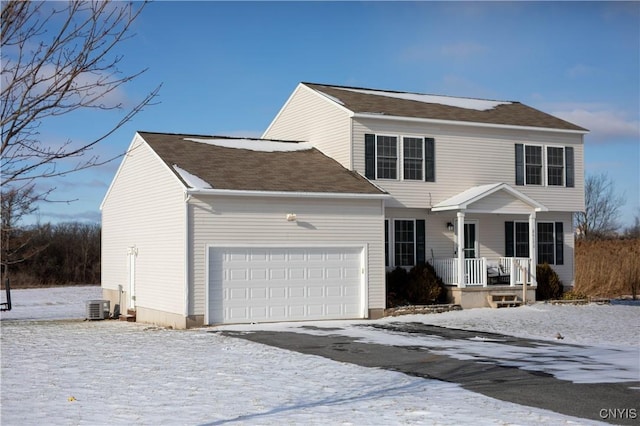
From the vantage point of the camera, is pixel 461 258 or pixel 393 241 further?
pixel 393 241

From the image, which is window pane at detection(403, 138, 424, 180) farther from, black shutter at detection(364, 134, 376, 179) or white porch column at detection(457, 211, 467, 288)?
white porch column at detection(457, 211, 467, 288)

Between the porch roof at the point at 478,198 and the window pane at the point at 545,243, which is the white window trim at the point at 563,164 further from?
the porch roof at the point at 478,198

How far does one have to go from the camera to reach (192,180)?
21156mm

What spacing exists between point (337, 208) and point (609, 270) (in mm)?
16191

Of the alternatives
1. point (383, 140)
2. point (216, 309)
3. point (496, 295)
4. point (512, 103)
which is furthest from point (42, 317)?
point (512, 103)

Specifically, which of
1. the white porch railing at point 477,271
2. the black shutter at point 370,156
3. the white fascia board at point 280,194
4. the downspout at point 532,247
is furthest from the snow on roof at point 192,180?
the downspout at point 532,247

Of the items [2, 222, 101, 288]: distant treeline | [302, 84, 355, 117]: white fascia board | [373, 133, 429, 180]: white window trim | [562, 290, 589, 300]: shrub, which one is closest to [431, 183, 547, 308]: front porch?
[373, 133, 429, 180]: white window trim

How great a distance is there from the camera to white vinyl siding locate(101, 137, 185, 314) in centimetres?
2136

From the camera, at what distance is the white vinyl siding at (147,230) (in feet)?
70.1

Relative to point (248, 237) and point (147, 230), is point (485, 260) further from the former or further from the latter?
point (147, 230)

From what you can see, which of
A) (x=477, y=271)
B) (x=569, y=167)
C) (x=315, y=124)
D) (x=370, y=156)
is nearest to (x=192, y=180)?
(x=370, y=156)

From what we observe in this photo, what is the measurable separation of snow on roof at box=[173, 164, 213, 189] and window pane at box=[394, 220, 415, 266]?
7.47m

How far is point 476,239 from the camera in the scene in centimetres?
2695

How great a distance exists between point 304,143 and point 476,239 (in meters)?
6.91
